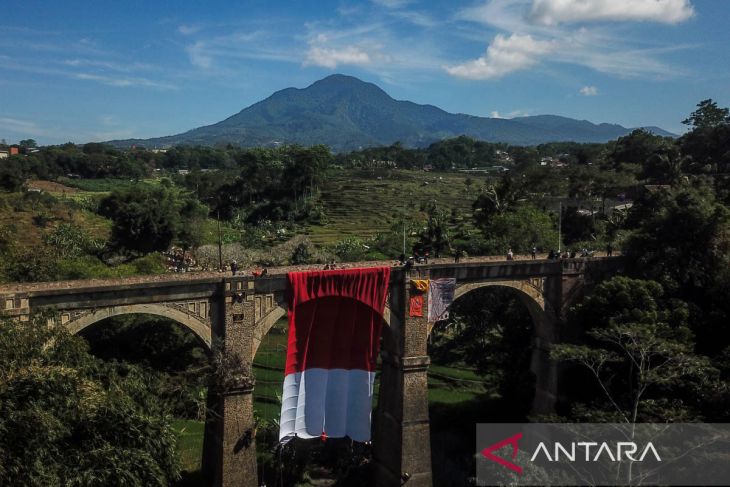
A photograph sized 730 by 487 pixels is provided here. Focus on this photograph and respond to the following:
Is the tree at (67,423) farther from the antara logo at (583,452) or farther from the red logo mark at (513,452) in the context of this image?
the antara logo at (583,452)

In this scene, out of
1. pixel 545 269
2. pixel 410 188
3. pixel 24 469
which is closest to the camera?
pixel 24 469

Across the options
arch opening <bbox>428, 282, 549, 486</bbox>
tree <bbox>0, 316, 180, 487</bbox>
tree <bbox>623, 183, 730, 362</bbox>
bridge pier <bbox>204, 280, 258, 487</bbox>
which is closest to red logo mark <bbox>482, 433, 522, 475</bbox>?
arch opening <bbox>428, 282, 549, 486</bbox>

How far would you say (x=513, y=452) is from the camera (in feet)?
80.3

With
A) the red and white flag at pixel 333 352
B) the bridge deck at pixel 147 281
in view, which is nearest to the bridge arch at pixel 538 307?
the bridge deck at pixel 147 281

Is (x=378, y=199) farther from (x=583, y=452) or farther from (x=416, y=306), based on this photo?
(x=583, y=452)

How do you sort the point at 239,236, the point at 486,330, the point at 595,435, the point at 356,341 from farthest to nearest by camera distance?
the point at 239,236 < the point at 486,330 < the point at 356,341 < the point at 595,435

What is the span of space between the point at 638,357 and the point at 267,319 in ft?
47.9

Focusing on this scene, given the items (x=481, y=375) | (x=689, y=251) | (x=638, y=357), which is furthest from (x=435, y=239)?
(x=638, y=357)

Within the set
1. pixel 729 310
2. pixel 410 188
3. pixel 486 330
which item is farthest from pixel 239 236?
pixel 729 310

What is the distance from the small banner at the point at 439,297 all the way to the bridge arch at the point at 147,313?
9237 mm

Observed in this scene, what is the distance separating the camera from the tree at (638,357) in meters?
22.0

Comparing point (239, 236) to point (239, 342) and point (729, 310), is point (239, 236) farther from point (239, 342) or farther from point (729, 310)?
point (729, 310)

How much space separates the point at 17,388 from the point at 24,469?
1.89 metres

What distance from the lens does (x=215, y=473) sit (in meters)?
23.0
